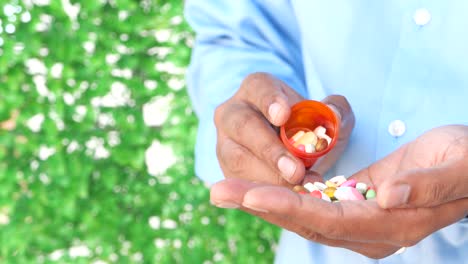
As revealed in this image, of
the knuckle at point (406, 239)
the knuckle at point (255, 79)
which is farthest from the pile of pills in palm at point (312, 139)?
the knuckle at point (406, 239)

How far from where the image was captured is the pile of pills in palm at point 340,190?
3.62 ft

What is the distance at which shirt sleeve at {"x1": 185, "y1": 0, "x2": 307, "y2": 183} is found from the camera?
1.34 metres

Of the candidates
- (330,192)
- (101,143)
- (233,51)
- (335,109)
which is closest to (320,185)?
(330,192)

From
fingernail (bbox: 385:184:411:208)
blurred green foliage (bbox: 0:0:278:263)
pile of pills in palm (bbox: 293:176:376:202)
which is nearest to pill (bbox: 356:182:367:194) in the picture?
pile of pills in palm (bbox: 293:176:376:202)

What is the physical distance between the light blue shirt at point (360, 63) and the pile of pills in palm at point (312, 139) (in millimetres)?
89

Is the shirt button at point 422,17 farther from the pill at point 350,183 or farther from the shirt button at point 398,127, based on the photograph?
the pill at point 350,183

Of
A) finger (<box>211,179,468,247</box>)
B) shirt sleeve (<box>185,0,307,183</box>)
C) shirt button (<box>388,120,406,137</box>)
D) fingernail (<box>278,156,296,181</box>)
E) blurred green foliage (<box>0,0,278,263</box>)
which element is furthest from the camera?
blurred green foliage (<box>0,0,278,263</box>)

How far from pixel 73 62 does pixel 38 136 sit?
0.85 feet

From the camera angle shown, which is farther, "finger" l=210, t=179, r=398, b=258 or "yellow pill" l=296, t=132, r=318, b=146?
"yellow pill" l=296, t=132, r=318, b=146

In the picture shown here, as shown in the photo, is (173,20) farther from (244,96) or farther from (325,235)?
(325,235)

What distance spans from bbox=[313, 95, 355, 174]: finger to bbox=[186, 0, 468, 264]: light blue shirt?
0.02 m

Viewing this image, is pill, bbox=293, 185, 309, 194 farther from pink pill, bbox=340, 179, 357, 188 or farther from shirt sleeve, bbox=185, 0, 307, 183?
shirt sleeve, bbox=185, 0, 307, 183

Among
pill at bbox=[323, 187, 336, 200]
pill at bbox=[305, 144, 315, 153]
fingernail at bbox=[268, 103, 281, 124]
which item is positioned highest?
fingernail at bbox=[268, 103, 281, 124]

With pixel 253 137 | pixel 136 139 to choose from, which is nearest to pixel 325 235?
pixel 253 137
